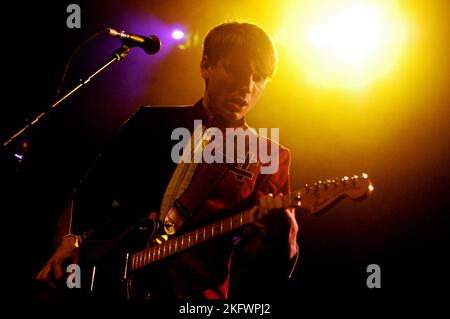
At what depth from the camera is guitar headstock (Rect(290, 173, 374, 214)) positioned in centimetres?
173

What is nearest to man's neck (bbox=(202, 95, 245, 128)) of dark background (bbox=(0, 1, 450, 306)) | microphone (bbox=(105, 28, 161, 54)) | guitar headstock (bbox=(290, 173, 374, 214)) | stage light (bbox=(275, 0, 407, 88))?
microphone (bbox=(105, 28, 161, 54))

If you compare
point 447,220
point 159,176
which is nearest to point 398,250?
point 447,220

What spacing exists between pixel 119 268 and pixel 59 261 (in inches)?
14.5

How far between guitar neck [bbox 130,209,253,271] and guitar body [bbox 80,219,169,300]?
3 centimetres

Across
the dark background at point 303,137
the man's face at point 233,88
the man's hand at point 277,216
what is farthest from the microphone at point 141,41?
the dark background at point 303,137

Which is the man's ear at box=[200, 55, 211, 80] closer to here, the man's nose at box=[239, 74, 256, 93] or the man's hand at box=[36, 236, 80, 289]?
the man's nose at box=[239, 74, 256, 93]

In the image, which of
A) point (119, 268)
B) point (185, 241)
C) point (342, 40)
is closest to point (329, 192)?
point (185, 241)

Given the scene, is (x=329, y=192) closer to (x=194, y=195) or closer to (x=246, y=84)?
(x=194, y=195)

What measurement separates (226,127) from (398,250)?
184 cm

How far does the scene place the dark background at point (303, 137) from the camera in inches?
133

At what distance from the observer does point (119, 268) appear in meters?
2.20

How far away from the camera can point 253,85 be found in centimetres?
254

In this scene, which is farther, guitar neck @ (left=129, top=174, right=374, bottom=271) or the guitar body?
the guitar body

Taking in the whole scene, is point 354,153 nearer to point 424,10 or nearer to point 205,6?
point 424,10
